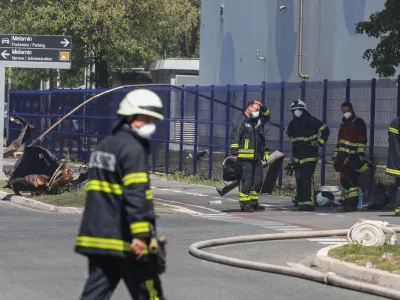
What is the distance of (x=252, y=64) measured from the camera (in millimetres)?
33969

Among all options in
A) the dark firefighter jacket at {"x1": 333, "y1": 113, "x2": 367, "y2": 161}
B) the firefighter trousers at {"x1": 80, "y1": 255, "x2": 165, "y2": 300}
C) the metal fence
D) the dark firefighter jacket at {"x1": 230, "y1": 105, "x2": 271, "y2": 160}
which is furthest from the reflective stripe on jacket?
the firefighter trousers at {"x1": 80, "y1": 255, "x2": 165, "y2": 300}

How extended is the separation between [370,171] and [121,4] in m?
24.1

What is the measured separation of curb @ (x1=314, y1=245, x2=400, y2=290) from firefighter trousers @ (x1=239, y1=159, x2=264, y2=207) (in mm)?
5766

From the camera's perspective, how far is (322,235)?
13516 mm

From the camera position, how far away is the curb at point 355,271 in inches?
379

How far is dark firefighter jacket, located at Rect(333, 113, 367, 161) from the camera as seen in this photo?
17.6 m

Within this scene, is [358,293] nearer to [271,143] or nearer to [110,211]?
[110,211]

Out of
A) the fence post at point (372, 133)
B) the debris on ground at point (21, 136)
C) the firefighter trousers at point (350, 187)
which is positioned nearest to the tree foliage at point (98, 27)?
the debris on ground at point (21, 136)

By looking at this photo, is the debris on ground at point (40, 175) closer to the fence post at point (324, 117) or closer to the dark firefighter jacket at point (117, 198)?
the fence post at point (324, 117)

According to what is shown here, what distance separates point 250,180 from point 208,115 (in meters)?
7.49

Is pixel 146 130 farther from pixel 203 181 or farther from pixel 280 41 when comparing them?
pixel 280 41

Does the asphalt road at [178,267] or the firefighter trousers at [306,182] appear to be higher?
the firefighter trousers at [306,182]

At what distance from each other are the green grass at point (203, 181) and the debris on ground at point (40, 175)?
3.89m

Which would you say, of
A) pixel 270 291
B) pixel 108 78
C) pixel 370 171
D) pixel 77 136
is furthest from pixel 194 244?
pixel 108 78
